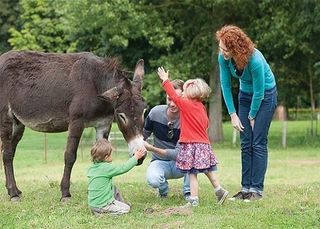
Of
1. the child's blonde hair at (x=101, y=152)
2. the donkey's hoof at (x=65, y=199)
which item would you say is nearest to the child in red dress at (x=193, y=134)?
the child's blonde hair at (x=101, y=152)

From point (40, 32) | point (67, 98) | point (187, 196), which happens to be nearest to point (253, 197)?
point (187, 196)

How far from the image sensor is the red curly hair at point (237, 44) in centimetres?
785

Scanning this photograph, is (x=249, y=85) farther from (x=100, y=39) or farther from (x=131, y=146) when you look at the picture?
(x=100, y=39)

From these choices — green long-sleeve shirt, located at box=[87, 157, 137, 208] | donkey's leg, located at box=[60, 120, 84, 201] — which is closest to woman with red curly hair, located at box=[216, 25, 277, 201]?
green long-sleeve shirt, located at box=[87, 157, 137, 208]

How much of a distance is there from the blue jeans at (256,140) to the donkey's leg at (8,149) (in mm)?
3339

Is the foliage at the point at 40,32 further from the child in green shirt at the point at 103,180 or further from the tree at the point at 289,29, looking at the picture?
the child in green shirt at the point at 103,180

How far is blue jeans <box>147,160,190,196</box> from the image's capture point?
8719 mm

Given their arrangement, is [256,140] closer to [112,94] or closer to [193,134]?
[193,134]

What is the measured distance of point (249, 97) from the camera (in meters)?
8.43

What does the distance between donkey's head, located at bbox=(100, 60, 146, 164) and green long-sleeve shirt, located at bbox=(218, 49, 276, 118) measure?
1117 mm

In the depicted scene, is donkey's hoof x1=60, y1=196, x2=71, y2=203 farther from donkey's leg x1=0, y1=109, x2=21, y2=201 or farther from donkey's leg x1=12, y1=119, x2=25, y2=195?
donkey's leg x1=12, y1=119, x2=25, y2=195

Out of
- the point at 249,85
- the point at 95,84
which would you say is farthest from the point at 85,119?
the point at 249,85

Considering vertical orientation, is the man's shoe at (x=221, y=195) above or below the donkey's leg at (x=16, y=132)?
below

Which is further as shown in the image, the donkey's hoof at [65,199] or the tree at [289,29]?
the tree at [289,29]
